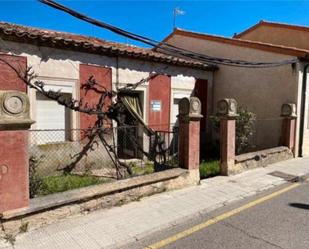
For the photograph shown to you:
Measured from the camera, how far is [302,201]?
6227 millimetres

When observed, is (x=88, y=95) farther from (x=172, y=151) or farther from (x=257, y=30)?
(x=257, y=30)

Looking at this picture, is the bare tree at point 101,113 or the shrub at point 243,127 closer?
the bare tree at point 101,113

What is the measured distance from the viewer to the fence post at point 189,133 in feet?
22.1

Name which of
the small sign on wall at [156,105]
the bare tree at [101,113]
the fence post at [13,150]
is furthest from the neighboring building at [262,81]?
the fence post at [13,150]

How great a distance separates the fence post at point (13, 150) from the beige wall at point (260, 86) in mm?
9114

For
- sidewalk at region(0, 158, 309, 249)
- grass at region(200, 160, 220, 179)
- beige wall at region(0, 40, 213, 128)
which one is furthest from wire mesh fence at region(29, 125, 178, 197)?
sidewalk at region(0, 158, 309, 249)

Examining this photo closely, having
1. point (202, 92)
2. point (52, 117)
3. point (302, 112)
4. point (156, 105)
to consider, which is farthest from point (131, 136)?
point (302, 112)

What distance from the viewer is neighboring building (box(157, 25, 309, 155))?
1089 cm

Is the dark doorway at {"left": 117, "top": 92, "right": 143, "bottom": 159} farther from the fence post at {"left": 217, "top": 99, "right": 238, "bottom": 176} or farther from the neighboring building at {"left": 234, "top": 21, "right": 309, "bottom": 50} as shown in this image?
the neighboring building at {"left": 234, "top": 21, "right": 309, "bottom": 50}

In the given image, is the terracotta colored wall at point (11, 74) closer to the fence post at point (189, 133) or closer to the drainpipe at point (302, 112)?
the fence post at point (189, 133)

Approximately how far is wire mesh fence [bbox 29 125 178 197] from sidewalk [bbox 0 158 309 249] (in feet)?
4.69

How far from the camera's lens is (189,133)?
677cm

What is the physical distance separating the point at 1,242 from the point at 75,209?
1149mm

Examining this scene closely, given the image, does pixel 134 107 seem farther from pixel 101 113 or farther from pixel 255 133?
pixel 255 133
